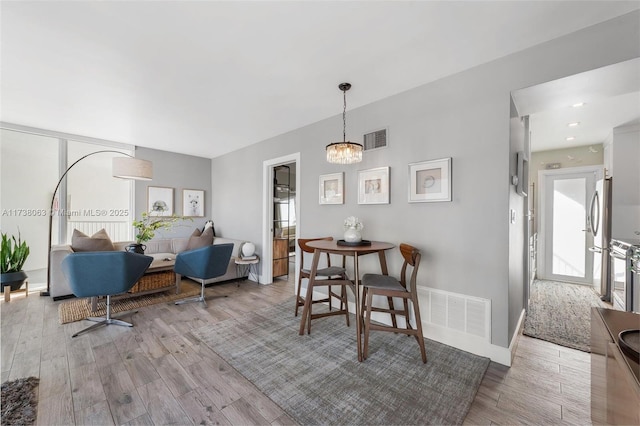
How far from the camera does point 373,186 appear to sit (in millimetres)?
2877

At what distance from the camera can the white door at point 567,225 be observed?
169 inches

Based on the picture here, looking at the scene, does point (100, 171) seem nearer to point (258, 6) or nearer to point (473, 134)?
point (258, 6)

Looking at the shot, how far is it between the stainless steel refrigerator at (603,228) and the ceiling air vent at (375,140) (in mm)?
3233

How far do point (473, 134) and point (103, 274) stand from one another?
385 cm

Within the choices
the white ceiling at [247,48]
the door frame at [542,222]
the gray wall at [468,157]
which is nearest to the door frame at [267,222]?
the white ceiling at [247,48]

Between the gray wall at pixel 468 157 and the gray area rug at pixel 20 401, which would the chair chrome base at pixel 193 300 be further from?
the gray wall at pixel 468 157

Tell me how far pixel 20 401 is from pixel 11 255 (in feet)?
10.2

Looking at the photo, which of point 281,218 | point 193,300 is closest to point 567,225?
point 281,218

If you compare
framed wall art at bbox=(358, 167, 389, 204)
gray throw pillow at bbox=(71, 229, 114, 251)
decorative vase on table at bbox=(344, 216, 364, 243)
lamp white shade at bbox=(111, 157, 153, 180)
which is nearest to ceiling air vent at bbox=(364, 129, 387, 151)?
framed wall art at bbox=(358, 167, 389, 204)

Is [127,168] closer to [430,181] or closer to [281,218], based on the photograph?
[281,218]

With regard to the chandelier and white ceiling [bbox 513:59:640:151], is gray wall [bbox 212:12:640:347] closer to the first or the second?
white ceiling [bbox 513:59:640:151]

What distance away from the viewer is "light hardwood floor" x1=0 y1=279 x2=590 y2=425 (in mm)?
1508

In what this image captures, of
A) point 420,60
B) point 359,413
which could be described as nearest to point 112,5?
point 420,60

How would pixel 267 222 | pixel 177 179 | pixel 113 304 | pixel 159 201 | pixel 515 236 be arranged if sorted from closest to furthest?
pixel 515 236, pixel 113 304, pixel 267 222, pixel 159 201, pixel 177 179
